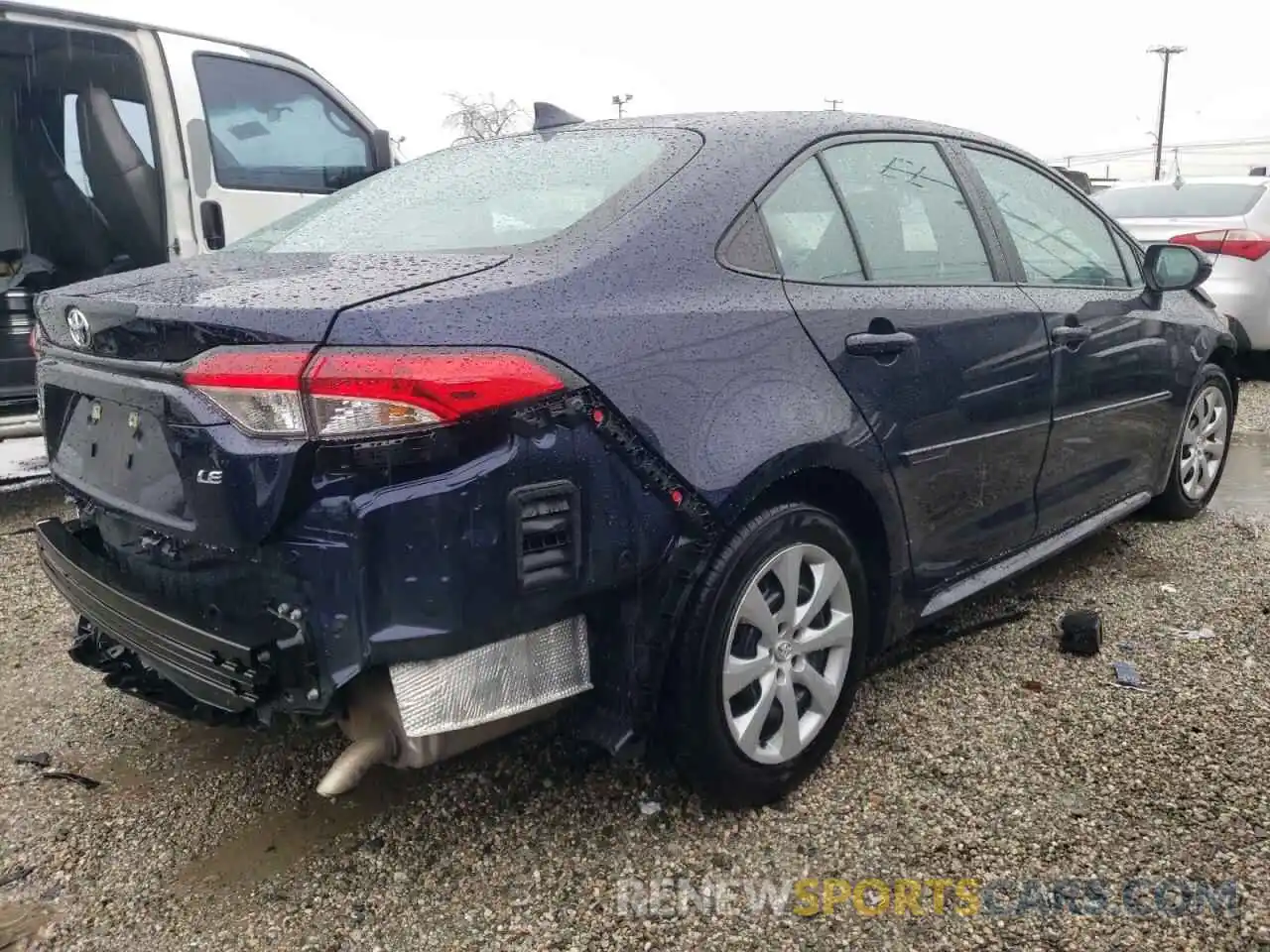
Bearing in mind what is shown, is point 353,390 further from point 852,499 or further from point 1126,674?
point 1126,674

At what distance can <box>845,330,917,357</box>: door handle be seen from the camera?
249 centimetres

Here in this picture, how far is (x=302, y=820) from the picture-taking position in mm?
2506

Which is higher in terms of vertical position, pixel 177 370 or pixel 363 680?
pixel 177 370

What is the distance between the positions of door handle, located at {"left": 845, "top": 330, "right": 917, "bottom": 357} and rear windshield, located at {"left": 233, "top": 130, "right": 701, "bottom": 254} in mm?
591

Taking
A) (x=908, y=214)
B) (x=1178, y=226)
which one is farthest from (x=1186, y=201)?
(x=908, y=214)

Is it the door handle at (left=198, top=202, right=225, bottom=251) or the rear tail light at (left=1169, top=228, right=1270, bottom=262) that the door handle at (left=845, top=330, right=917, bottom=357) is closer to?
the door handle at (left=198, top=202, right=225, bottom=251)

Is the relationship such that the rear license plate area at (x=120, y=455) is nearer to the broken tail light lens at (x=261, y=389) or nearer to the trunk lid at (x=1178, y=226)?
the broken tail light lens at (x=261, y=389)

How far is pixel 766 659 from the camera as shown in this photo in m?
2.38

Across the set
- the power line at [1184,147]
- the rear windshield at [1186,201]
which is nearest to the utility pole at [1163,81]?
the power line at [1184,147]

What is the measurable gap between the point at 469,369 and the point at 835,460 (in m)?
0.97

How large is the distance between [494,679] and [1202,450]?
382cm

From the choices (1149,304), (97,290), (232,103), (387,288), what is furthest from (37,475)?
(1149,304)

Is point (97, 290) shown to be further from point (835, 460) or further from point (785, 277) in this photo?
point (835, 460)

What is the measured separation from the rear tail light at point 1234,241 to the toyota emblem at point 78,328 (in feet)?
23.5
